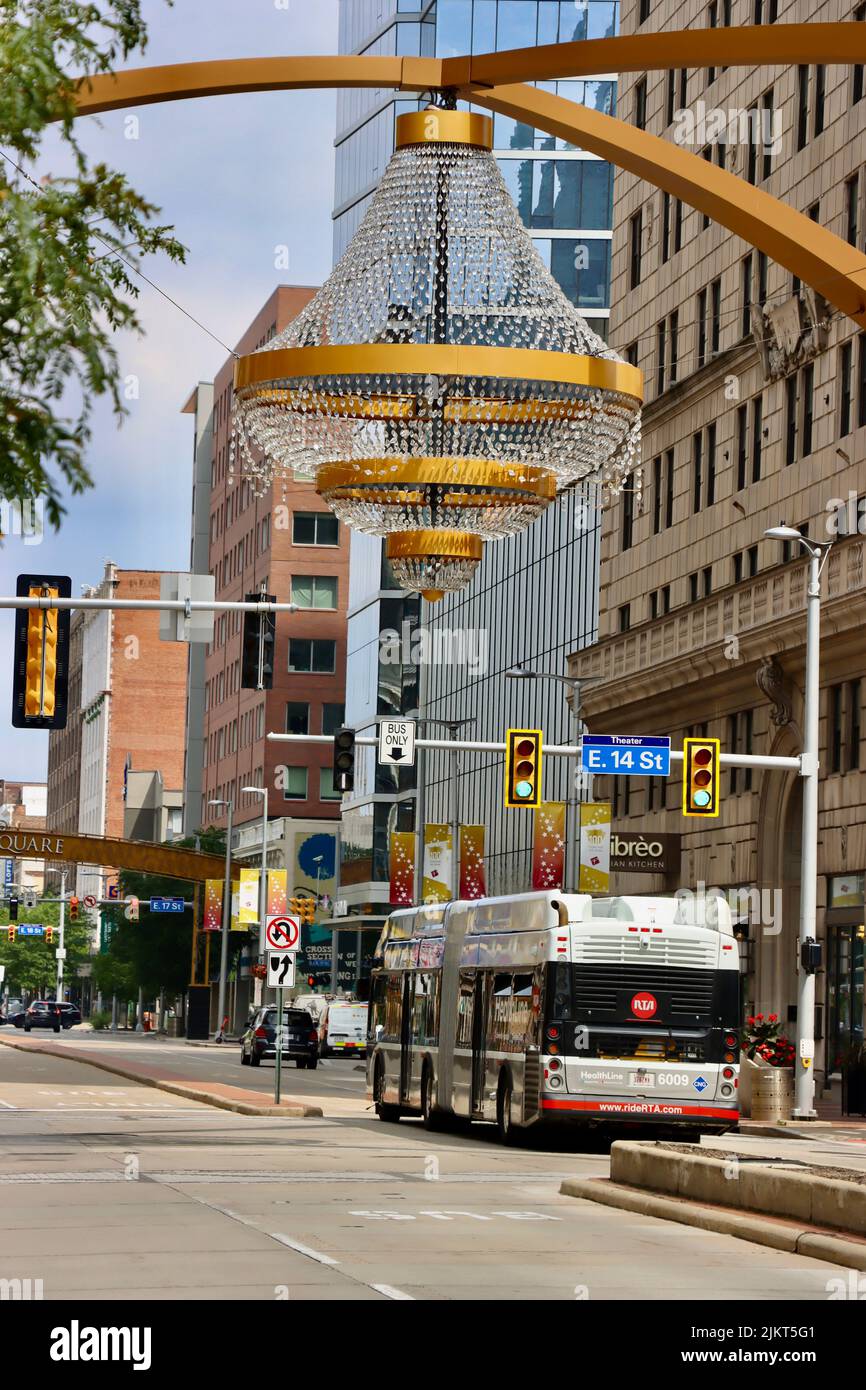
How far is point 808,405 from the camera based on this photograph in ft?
175

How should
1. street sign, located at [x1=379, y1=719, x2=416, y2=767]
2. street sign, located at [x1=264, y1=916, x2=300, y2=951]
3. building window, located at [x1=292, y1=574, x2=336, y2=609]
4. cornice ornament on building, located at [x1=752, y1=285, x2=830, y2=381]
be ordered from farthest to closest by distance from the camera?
building window, located at [x1=292, y1=574, x2=336, y2=609]
cornice ornament on building, located at [x1=752, y1=285, x2=830, y2=381]
street sign, located at [x1=379, y1=719, x2=416, y2=767]
street sign, located at [x1=264, y1=916, x2=300, y2=951]

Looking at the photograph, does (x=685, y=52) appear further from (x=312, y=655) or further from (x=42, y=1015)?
(x=42, y=1015)

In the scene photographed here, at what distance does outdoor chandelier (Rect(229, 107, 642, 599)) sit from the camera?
19.6 m

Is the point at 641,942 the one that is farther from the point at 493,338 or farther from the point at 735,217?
the point at 735,217

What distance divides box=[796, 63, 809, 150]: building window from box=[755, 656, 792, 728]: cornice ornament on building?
12.0m

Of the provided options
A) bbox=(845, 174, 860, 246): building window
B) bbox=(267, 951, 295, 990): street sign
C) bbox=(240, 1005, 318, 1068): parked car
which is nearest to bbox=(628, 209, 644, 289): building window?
bbox=(845, 174, 860, 246): building window

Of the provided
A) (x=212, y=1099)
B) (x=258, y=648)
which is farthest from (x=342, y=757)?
(x=258, y=648)

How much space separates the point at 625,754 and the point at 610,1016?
41.8 ft

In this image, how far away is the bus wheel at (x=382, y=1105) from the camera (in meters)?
39.0

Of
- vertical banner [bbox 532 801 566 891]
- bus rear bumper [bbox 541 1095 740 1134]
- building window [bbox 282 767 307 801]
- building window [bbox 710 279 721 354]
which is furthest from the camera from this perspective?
building window [bbox 282 767 307 801]

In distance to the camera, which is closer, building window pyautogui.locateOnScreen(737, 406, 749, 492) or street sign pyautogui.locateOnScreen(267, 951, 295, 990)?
street sign pyautogui.locateOnScreen(267, 951, 295, 990)

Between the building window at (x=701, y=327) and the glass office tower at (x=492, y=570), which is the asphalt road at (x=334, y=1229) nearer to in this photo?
the building window at (x=701, y=327)

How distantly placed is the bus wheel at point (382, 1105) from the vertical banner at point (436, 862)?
22.4 m

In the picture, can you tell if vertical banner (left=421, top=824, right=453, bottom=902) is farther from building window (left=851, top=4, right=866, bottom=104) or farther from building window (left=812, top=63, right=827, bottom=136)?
building window (left=851, top=4, right=866, bottom=104)
